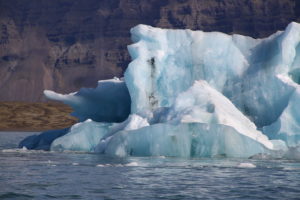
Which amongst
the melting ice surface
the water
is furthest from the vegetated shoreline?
the water

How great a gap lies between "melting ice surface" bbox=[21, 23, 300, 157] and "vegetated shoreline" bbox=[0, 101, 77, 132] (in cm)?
8408

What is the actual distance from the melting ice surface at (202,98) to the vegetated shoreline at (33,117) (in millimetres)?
84082

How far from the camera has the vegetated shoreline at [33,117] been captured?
121188 millimetres

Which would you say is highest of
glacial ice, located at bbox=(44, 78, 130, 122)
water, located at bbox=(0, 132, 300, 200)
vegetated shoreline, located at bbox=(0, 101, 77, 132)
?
glacial ice, located at bbox=(44, 78, 130, 122)

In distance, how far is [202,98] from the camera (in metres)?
31.5

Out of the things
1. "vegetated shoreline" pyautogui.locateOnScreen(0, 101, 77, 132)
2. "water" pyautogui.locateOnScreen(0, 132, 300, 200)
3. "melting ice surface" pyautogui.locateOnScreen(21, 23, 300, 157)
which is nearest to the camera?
"water" pyautogui.locateOnScreen(0, 132, 300, 200)

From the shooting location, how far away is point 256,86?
1335 inches

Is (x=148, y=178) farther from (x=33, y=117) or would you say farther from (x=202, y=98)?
(x=33, y=117)

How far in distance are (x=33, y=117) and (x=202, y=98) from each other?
331ft

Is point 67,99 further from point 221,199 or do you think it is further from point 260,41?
point 221,199

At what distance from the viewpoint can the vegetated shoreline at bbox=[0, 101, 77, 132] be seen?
121m

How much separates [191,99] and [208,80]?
143 inches

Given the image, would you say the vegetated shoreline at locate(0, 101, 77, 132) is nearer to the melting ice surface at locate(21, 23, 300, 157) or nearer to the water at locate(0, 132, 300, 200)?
the melting ice surface at locate(21, 23, 300, 157)

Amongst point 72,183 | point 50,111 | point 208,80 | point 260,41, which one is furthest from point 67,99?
point 50,111
